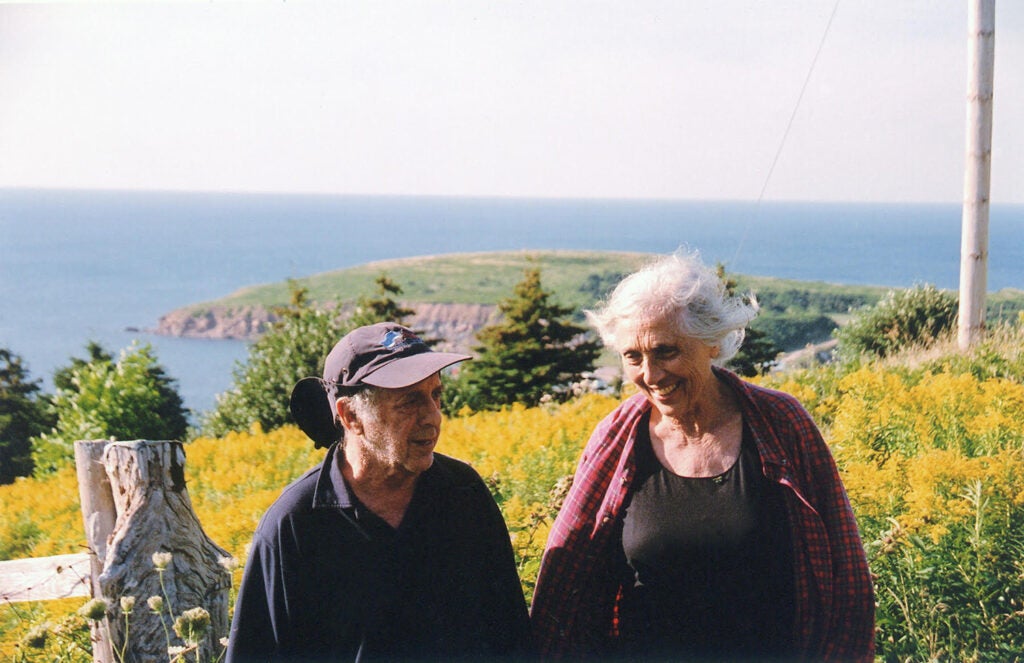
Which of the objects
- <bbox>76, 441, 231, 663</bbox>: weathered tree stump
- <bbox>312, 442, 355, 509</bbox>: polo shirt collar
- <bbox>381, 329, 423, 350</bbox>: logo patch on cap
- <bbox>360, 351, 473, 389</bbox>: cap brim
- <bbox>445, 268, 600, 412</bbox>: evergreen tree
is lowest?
<bbox>445, 268, 600, 412</bbox>: evergreen tree

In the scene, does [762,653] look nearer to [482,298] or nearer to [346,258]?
[482,298]

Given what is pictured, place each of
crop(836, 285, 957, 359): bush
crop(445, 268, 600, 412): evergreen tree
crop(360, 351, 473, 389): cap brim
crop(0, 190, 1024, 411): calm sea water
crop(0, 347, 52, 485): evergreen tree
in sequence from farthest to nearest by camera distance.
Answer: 1. crop(0, 190, 1024, 411): calm sea water
2. crop(0, 347, 52, 485): evergreen tree
3. crop(445, 268, 600, 412): evergreen tree
4. crop(836, 285, 957, 359): bush
5. crop(360, 351, 473, 389): cap brim

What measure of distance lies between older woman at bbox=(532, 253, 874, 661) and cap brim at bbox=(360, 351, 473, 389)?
0.59 meters

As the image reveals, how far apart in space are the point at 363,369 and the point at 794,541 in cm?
128

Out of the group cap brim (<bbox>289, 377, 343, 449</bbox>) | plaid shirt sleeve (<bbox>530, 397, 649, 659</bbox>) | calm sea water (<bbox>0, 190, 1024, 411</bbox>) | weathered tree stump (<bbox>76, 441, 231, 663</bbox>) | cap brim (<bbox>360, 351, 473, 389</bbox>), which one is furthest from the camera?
calm sea water (<bbox>0, 190, 1024, 411</bbox>)

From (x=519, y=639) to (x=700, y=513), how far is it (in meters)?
0.63

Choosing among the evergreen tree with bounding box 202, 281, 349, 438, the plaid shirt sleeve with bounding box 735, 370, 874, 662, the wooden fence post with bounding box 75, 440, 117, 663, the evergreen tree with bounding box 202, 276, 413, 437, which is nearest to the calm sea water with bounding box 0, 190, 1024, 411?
the evergreen tree with bounding box 202, 276, 413, 437

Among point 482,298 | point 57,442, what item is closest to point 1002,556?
point 57,442

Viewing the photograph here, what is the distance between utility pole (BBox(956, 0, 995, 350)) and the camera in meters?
8.80

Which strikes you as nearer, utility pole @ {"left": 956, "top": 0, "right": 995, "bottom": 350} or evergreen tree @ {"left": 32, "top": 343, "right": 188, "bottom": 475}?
utility pole @ {"left": 956, "top": 0, "right": 995, "bottom": 350}

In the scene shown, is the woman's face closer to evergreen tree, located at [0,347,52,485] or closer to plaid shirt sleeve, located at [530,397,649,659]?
plaid shirt sleeve, located at [530,397,649,659]

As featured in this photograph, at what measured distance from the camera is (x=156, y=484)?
11.2ft

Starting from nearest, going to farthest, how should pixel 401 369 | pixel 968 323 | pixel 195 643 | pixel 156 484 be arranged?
pixel 401 369, pixel 195 643, pixel 156 484, pixel 968 323

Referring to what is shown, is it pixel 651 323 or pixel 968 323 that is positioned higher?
pixel 651 323
